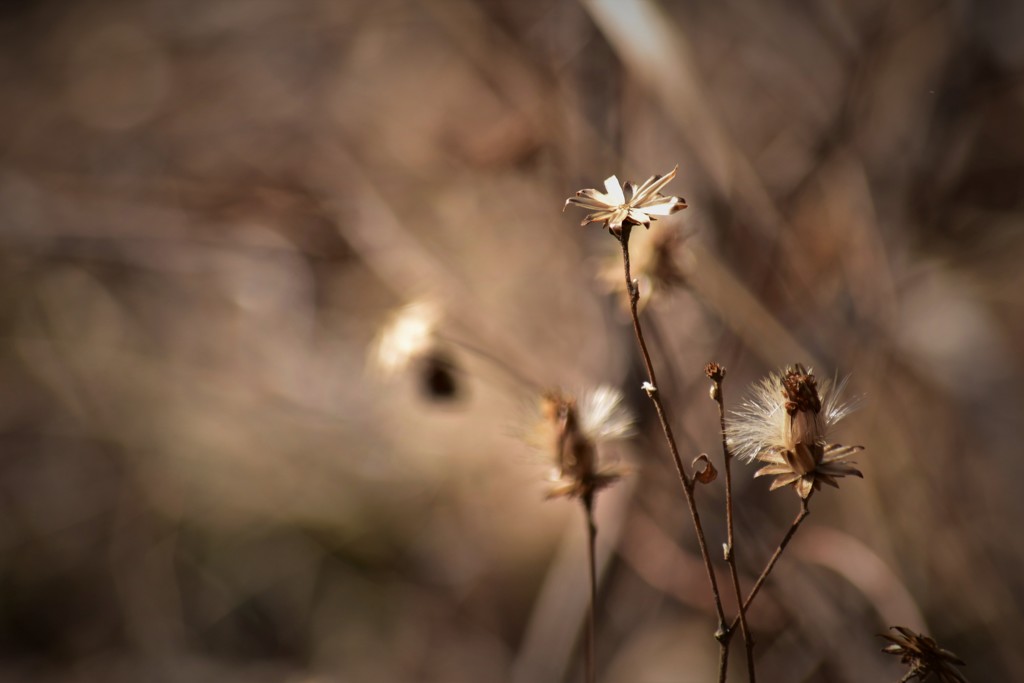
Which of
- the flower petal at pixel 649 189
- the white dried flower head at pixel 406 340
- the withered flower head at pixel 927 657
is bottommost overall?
the withered flower head at pixel 927 657

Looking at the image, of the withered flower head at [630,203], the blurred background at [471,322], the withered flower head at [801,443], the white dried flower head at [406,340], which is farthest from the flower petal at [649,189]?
the white dried flower head at [406,340]

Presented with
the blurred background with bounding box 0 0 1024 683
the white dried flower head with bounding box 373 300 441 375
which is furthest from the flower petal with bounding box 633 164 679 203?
the white dried flower head with bounding box 373 300 441 375

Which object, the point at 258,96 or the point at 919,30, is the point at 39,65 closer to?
the point at 258,96

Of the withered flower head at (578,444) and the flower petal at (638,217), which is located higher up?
the flower petal at (638,217)

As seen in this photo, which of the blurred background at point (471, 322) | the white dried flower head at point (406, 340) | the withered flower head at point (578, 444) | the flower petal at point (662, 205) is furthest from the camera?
the blurred background at point (471, 322)

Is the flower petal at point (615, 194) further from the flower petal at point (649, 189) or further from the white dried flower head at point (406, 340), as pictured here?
the white dried flower head at point (406, 340)

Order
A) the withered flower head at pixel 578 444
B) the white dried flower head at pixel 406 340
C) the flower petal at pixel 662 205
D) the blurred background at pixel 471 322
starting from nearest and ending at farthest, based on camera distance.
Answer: the flower petal at pixel 662 205
the withered flower head at pixel 578 444
the white dried flower head at pixel 406 340
the blurred background at pixel 471 322

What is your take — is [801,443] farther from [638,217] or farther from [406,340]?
[406,340]

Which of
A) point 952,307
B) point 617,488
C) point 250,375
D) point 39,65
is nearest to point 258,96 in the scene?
point 39,65

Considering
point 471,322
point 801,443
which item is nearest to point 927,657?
point 801,443
